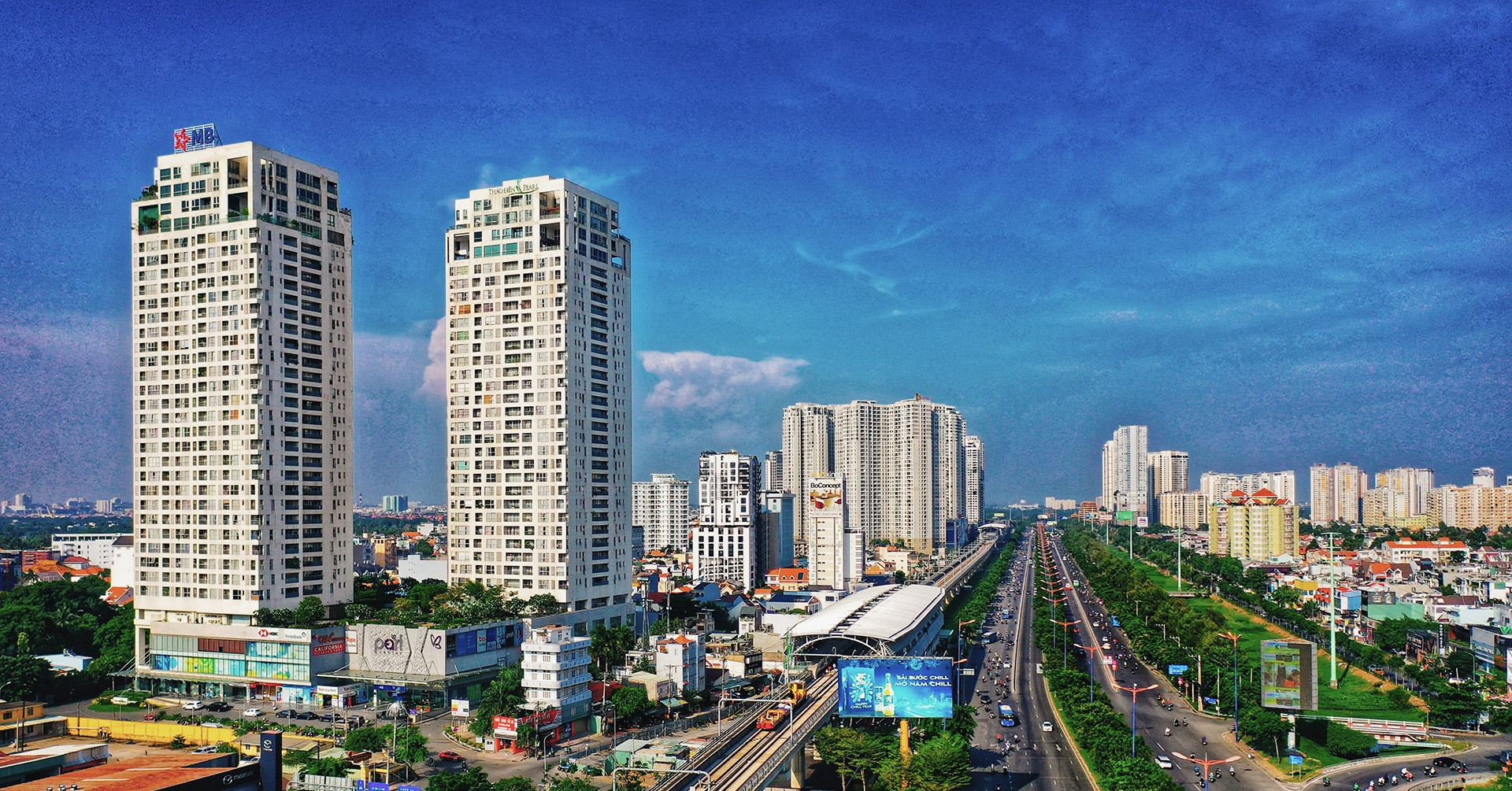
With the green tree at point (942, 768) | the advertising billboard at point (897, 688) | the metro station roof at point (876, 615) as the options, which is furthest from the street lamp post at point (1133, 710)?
the metro station roof at point (876, 615)

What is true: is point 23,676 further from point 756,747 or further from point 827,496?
point 827,496

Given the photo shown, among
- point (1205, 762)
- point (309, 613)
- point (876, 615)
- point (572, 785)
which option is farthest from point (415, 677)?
point (1205, 762)

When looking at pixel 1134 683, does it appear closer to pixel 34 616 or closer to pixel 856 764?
pixel 856 764

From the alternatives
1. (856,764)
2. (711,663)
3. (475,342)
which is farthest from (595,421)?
(856,764)

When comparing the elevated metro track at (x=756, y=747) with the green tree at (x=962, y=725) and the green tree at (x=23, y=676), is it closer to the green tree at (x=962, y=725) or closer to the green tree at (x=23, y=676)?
the green tree at (x=962, y=725)

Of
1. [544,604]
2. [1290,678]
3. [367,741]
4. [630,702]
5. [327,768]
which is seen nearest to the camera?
[327,768]
